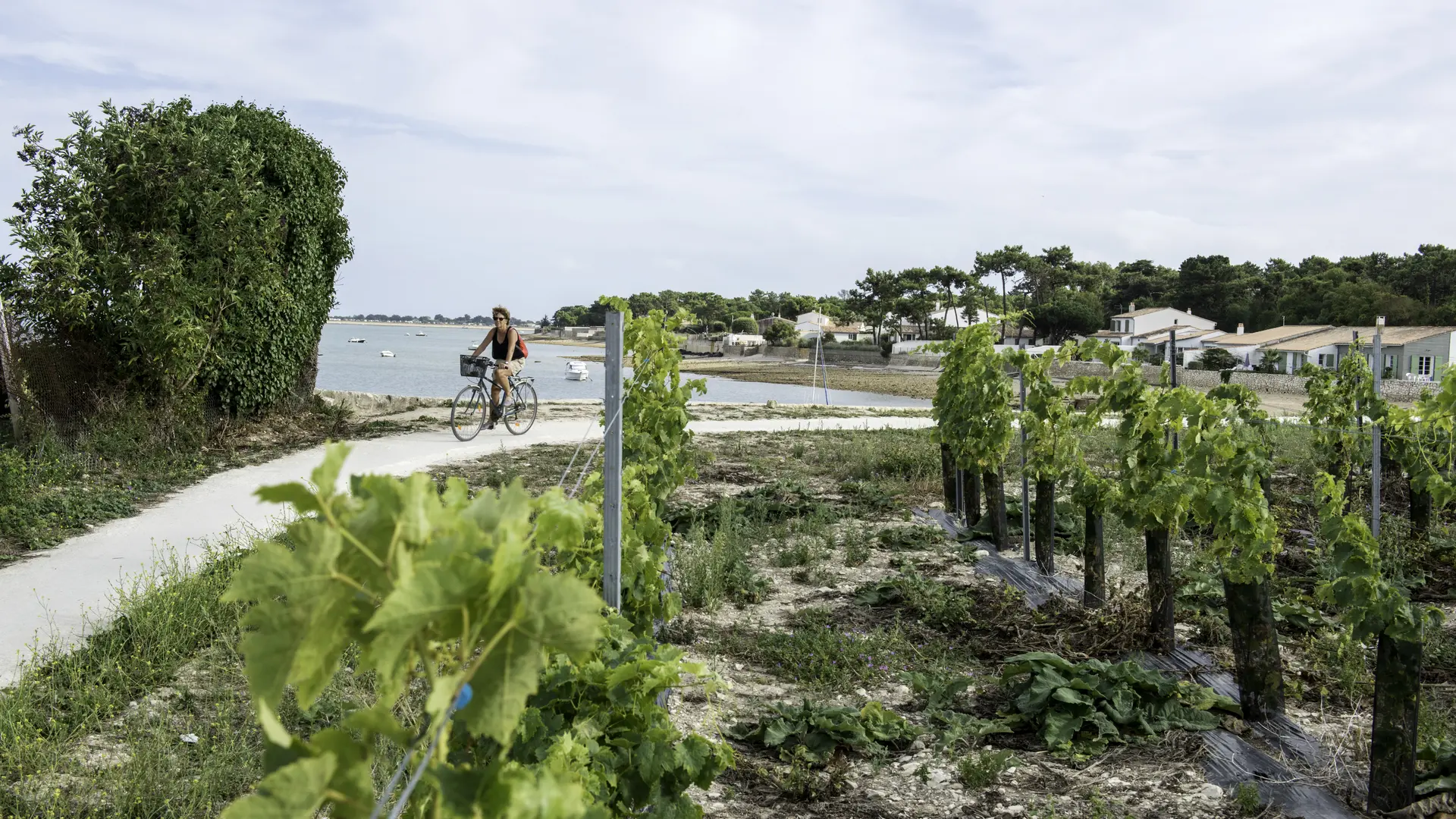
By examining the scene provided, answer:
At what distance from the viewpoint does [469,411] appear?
12062mm

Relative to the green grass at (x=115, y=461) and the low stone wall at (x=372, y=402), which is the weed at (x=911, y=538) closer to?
the green grass at (x=115, y=461)

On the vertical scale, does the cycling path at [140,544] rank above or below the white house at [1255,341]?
below

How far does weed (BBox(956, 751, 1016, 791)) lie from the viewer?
3.48 meters

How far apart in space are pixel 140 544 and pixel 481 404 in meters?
5.82

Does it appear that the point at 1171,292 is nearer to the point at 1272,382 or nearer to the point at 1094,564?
the point at 1272,382

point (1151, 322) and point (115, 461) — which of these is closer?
point (115, 461)

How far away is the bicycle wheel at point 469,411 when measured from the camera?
1171 cm

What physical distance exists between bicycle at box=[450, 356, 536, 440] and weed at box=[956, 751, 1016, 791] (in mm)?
8773

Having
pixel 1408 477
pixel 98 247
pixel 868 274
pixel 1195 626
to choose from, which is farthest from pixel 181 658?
pixel 868 274

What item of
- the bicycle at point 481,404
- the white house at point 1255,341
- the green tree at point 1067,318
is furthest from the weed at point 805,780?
the green tree at point 1067,318

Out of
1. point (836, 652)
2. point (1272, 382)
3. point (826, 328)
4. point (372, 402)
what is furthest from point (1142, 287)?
point (836, 652)

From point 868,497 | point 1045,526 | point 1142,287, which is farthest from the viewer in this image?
point 1142,287

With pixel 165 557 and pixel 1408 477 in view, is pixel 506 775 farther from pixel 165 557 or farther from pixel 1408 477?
pixel 1408 477

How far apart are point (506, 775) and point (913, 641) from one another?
4281 mm
